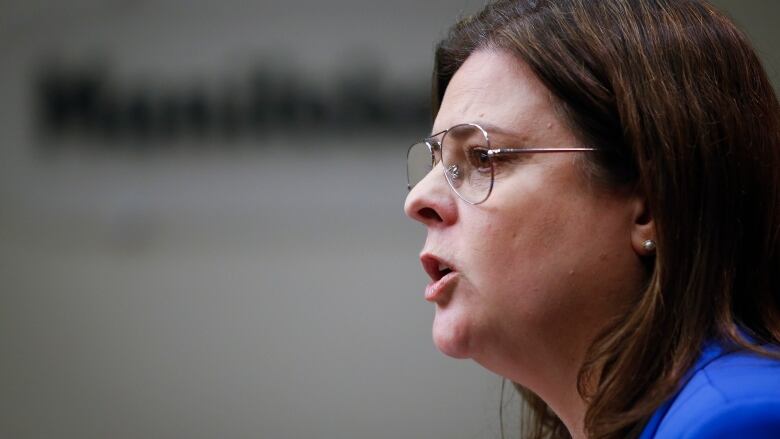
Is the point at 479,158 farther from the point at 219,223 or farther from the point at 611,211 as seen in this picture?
the point at 219,223

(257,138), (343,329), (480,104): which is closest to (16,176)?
(257,138)

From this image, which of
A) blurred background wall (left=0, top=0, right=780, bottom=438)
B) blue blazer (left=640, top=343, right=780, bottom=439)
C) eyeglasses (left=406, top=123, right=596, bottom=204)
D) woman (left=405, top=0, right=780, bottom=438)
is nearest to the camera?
blue blazer (left=640, top=343, right=780, bottom=439)

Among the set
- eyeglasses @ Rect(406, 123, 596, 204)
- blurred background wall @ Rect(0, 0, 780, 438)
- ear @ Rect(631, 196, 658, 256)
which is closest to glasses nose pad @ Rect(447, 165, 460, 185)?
eyeglasses @ Rect(406, 123, 596, 204)

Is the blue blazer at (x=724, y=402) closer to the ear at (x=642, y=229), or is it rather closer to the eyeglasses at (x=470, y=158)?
the ear at (x=642, y=229)

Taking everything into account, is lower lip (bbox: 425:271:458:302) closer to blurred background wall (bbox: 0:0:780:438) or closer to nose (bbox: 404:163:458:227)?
nose (bbox: 404:163:458:227)

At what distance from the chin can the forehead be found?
266mm

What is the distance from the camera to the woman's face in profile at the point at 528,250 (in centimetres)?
111

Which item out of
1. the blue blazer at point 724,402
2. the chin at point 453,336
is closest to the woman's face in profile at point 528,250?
the chin at point 453,336

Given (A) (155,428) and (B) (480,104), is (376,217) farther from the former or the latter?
(B) (480,104)

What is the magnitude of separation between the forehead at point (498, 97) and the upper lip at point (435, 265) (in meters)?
0.19

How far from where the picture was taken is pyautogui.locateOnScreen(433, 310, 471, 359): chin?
3.80 feet

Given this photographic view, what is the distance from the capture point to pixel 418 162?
4.58ft

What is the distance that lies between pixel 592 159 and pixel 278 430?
1936 mm

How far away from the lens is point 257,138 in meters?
2.91
